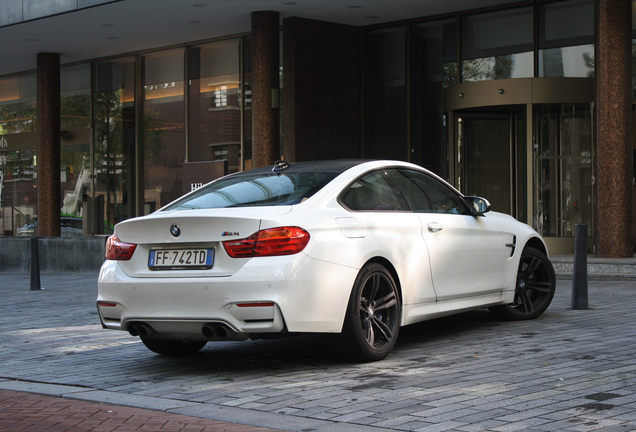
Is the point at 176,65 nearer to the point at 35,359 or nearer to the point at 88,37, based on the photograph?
the point at 88,37

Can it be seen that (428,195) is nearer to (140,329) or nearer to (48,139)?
(140,329)

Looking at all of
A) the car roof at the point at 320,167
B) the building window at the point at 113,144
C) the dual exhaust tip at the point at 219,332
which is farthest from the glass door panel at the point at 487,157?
the dual exhaust tip at the point at 219,332

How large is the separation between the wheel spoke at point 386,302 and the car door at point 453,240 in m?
0.61

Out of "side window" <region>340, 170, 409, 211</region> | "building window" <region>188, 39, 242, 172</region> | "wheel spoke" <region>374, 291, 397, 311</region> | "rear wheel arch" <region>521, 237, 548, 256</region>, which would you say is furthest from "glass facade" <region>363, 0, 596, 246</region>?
"wheel spoke" <region>374, 291, 397, 311</region>

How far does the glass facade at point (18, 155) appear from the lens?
27984 millimetres

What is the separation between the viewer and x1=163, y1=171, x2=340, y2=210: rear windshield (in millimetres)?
6383

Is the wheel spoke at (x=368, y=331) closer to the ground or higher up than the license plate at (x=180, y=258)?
closer to the ground

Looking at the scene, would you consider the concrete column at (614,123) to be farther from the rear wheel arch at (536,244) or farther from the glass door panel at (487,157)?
the rear wheel arch at (536,244)

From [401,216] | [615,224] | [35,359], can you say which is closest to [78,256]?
[615,224]

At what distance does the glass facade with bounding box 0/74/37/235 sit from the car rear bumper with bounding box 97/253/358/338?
22735 mm

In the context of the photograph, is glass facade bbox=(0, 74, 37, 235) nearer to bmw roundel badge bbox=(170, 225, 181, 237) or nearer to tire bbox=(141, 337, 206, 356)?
tire bbox=(141, 337, 206, 356)

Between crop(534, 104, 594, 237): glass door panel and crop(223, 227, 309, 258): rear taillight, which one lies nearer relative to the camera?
crop(223, 227, 309, 258): rear taillight

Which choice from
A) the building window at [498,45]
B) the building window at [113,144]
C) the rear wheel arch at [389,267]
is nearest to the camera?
the rear wheel arch at [389,267]

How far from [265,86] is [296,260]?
552 inches
